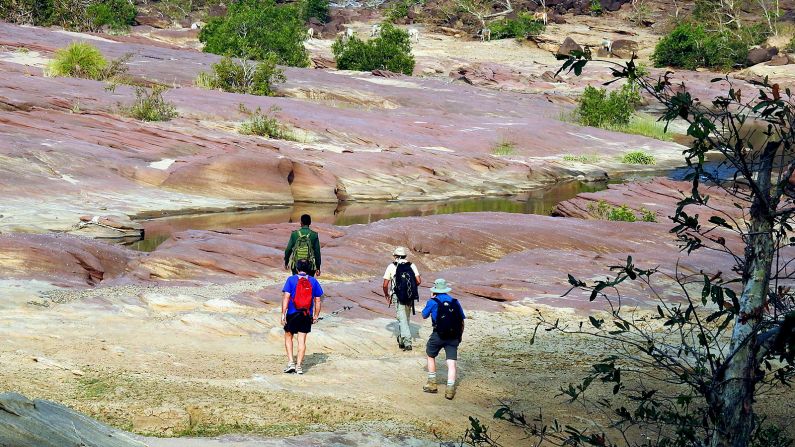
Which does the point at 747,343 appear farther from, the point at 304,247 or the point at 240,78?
the point at 240,78

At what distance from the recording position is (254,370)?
1202 centimetres

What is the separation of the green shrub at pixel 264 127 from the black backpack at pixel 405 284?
73.3ft

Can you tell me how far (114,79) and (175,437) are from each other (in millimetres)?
33139

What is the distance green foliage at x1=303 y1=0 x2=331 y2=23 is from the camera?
8069cm

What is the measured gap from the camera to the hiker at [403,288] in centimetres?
1330

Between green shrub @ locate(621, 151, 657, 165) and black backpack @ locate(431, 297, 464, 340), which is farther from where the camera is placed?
green shrub @ locate(621, 151, 657, 165)

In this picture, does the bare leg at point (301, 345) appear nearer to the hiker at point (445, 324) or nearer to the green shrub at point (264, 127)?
the hiker at point (445, 324)

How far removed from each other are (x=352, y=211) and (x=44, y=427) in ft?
75.9

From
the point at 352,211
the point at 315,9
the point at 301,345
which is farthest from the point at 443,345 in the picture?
the point at 315,9

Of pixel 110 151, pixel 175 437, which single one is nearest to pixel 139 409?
pixel 175 437

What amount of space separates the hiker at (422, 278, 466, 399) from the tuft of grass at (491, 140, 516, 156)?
2745cm

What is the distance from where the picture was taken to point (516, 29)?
7031cm

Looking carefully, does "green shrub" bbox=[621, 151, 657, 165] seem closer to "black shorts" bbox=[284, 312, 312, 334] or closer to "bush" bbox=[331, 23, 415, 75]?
"bush" bbox=[331, 23, 415, 75]

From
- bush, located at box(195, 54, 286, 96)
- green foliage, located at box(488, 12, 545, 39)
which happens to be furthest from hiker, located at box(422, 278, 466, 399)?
green foliage, located at box(488, 12, 545, 39)
